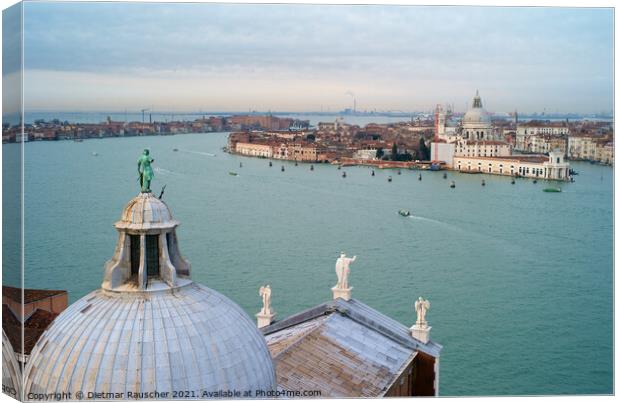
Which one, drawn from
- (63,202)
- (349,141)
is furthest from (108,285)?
(349,141)

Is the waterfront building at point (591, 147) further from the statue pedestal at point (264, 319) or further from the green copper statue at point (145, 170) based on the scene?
the green copper statue at point (145, 170)

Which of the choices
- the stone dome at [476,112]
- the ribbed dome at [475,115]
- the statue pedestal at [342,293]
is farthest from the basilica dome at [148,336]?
the ribbed dome at [475,115]

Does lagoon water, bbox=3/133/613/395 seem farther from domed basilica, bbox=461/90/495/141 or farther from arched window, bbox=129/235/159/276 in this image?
arched window, bbox=129/235/159/276

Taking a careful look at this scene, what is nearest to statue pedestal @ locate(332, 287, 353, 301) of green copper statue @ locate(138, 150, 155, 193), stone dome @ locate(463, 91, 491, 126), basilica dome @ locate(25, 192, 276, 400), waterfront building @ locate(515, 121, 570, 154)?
basilica dome @ locate(25, 192, 276, 400)

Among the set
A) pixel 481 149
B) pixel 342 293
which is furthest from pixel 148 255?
pixel 481 149

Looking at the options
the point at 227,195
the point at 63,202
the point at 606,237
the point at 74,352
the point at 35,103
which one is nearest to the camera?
the point at 74,352

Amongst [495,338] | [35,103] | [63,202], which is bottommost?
[495,338]

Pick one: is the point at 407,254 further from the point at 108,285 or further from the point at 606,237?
the point at 108,285
